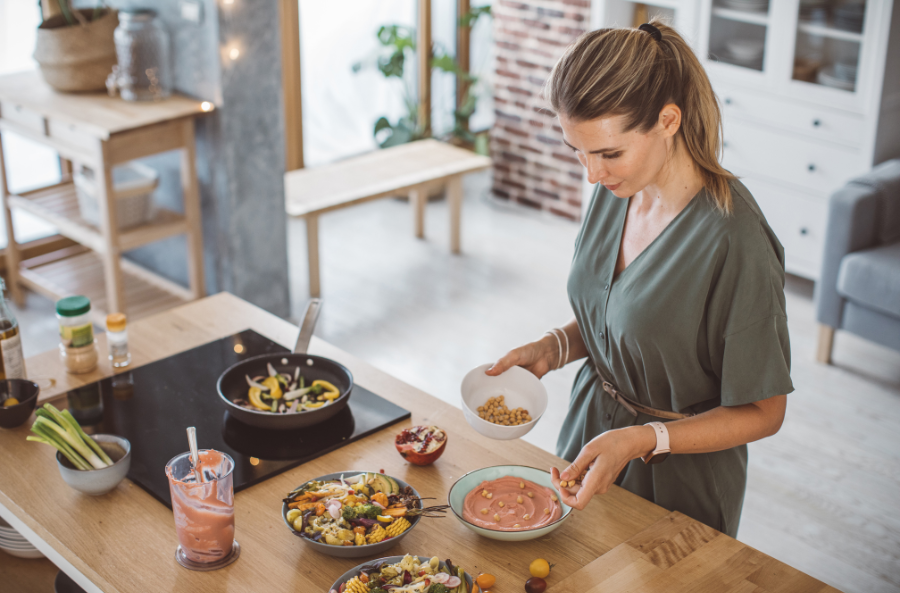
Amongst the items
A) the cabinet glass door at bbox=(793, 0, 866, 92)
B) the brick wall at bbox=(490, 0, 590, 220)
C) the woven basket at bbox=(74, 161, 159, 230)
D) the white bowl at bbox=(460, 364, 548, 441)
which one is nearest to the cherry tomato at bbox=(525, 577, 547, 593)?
the white bowl at bbox=(460, 364, 548, 441)

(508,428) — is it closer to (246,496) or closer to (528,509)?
(528,509)

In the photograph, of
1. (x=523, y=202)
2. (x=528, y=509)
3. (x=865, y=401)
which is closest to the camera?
(x=528, y=509)

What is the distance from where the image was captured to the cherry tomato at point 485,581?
1.30m

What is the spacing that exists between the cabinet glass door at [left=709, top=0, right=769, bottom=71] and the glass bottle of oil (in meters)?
3.23

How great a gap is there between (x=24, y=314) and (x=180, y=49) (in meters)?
1.37

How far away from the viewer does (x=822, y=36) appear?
12.6 feet

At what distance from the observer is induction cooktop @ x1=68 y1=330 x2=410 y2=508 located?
1.59 metres

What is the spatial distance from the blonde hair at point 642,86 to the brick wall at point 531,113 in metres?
3.43

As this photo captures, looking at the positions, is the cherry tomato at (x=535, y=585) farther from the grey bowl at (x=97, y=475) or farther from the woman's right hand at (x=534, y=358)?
the grey bowl at (x=97, y=475)

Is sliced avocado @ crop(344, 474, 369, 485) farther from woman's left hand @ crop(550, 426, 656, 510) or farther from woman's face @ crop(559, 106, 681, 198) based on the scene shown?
woman's face @ crop(559, 106, 681, 198)

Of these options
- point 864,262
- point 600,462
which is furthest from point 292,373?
A: point 864,262

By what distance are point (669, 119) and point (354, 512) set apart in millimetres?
792

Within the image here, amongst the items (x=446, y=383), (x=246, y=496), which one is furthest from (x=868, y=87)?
(x=246, y=496)

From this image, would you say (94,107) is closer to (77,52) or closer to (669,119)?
(77,52)
